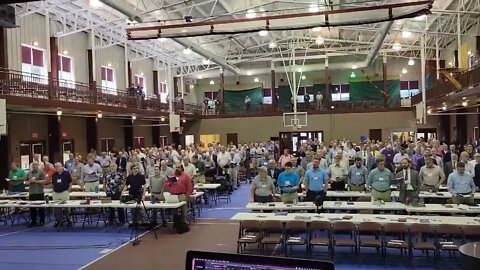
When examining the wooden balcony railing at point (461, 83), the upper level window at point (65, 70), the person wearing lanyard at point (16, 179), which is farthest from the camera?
the upper level window at point (65, 70)

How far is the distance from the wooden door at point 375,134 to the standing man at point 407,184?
71.9ft

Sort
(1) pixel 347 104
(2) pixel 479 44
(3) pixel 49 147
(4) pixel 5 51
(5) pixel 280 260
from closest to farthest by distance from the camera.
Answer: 1. (5) pixel 280 260
2. (4) pixel 5 51
3. (3) pixel 49 147
4. (2) pixel 479 44
5. (1) pixel 347 104

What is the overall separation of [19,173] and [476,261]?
1456 centimetres

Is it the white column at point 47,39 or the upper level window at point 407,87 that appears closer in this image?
the white column at point 47,39

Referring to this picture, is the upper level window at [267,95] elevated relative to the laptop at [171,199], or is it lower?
elevated

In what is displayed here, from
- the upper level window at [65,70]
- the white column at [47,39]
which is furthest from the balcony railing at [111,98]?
the white column at [47,39]

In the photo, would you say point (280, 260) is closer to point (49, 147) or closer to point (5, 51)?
point (5, 51)

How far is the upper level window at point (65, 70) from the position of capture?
22.2 m

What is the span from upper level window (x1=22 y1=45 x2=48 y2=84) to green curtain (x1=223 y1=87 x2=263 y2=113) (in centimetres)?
1650

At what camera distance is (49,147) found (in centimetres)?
2097

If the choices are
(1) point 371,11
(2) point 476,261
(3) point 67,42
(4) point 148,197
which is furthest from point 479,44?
(2) point 476,261

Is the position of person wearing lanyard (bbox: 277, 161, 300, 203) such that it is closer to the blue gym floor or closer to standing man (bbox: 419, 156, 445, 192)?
the blue gym floor

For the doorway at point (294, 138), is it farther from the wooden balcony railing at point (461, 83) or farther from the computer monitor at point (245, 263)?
the computer monitor at point (245, 263)

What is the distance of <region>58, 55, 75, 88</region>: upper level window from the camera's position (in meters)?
22.2
